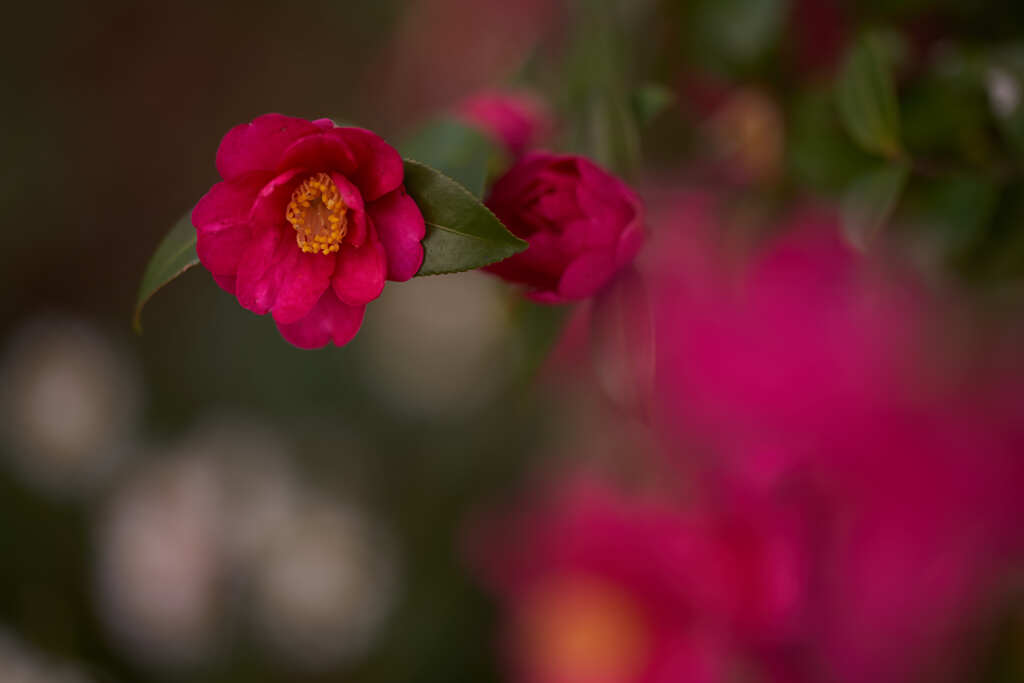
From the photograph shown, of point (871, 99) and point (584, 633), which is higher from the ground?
point (871, 99)

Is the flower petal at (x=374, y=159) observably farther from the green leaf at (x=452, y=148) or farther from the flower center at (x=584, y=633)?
the flower center at (x=584, y=633)

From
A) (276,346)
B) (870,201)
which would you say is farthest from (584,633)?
(276,346)

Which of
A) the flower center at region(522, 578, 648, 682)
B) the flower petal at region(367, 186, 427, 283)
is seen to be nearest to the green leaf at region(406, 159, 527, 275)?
the flower petal at region(367, 186, 427, 283)

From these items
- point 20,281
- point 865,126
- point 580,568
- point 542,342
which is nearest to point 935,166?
point 865,126

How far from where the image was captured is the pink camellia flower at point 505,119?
33 cm

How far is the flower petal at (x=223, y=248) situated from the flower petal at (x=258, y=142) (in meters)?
0.01

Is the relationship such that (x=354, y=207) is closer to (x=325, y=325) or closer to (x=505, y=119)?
(x=325, y=325)

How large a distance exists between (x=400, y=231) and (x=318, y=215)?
0.09 ft

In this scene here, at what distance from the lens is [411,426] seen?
854 millimetres

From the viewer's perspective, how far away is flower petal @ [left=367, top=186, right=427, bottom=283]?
22cm

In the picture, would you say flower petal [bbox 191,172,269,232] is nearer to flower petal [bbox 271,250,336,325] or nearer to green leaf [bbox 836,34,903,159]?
flower petal [bbox 271,250,336,325]

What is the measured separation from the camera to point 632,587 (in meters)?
0.55

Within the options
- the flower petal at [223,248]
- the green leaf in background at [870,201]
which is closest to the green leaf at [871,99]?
the green leaf in background at [870,201]

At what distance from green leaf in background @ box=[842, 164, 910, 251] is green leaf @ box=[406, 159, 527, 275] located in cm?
18
